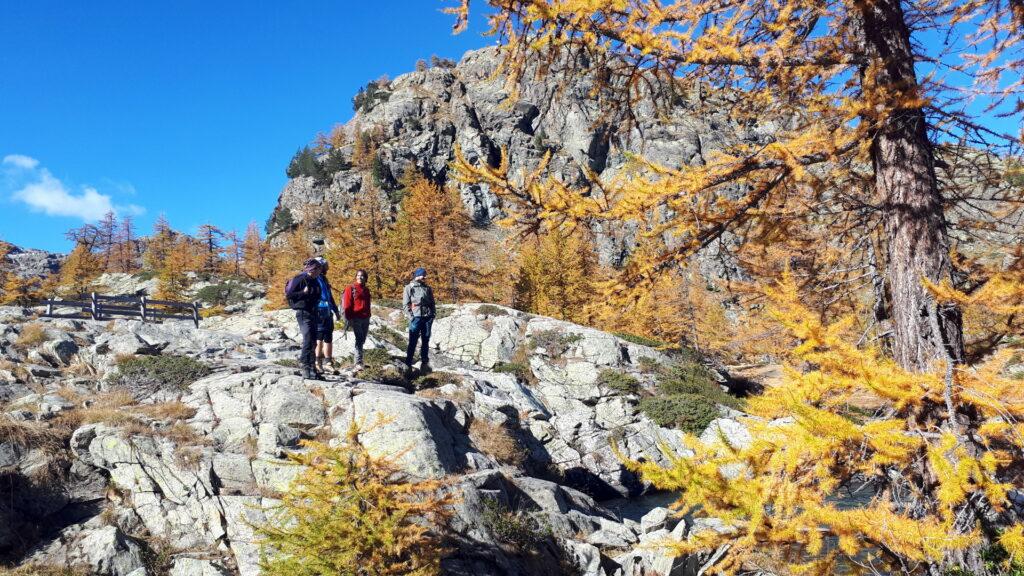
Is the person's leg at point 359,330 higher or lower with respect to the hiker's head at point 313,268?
lower

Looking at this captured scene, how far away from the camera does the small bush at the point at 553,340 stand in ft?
64.8

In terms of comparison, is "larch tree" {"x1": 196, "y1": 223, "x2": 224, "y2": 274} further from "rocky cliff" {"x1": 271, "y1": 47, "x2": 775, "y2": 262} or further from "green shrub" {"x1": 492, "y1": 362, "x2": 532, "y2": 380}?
"green shrub" {"x1": 492, "y1": 362, "x2": 532, "y2": 380}

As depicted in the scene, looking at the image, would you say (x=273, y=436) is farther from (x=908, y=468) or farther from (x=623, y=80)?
(x=908, y=468)

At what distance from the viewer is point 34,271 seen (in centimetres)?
10012

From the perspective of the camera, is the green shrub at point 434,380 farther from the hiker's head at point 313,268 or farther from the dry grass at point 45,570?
the dry grass at point 45,570

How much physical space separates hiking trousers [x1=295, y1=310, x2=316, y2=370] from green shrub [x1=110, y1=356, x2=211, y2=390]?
239 cm

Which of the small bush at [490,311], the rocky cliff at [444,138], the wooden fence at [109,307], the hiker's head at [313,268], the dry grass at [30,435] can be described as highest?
the rocky cliff at [444,138]

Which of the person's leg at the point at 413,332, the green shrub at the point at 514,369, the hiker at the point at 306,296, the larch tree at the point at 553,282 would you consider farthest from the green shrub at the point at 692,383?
the hiker at the point at 306,296

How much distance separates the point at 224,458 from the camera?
707 centimetres

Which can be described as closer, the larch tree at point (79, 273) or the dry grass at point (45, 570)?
the dry grass at point (45, 570)

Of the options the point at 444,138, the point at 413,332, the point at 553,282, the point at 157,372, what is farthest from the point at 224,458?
the point at 444,138

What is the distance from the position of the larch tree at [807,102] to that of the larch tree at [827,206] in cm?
1

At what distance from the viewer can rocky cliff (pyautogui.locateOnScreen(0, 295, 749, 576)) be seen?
5.76 metres

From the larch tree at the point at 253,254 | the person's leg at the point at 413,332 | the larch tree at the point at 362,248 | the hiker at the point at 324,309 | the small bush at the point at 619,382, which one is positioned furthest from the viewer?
the larch tree at the point at 253,254
